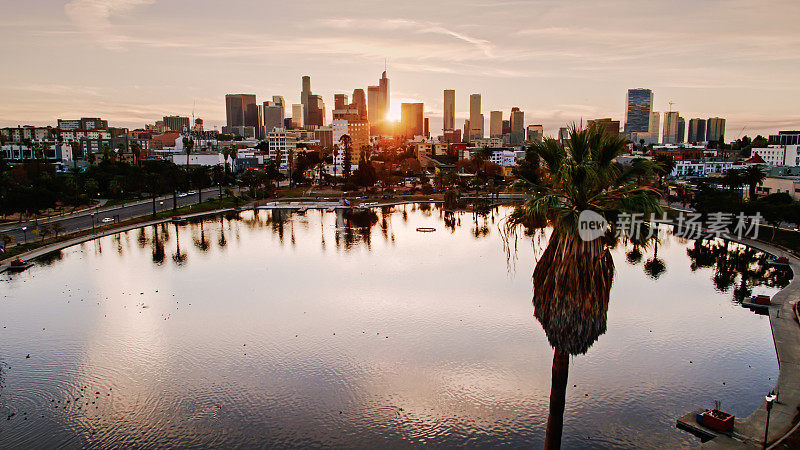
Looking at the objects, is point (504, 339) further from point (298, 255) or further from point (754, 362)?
point (298, 255)

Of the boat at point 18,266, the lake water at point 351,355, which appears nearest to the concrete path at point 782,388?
the lake water at point 351,355

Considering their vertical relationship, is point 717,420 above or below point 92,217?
below

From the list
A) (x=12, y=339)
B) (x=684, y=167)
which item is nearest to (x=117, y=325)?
(x=12, y=339)

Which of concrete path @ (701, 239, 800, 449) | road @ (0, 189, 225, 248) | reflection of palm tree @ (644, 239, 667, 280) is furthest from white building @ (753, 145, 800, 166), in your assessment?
road @ (0, 189, 225, 248)

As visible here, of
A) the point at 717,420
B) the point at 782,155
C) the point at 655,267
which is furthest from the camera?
the point at 782,155

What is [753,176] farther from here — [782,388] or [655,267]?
[782,388]

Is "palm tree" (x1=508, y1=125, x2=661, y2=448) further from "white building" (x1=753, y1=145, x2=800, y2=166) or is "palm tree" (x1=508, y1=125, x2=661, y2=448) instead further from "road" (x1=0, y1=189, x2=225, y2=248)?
"white building" (x1=753, y1=145, x2=800, y2=166)

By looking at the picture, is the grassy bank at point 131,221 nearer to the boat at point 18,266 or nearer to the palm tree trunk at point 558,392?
the boat at point 18,266

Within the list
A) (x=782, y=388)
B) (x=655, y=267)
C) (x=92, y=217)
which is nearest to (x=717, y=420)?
(x=782, y=388)
